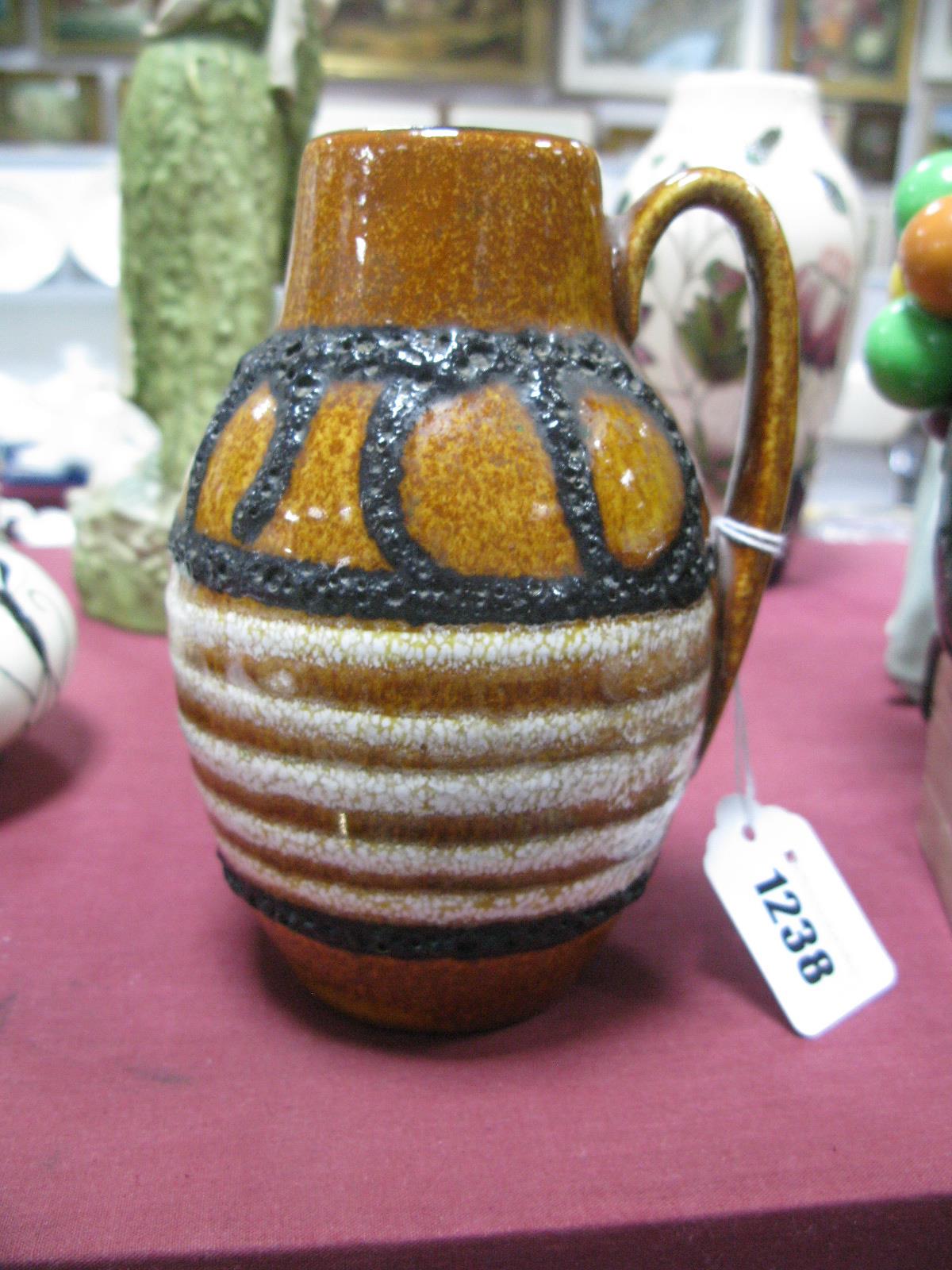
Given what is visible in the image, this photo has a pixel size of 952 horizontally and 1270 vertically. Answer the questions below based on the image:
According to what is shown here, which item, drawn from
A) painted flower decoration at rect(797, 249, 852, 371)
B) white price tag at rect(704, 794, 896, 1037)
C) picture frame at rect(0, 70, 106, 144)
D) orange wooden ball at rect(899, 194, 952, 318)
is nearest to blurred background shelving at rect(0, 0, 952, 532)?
picture frame at rect(0, 70, 106, 144)

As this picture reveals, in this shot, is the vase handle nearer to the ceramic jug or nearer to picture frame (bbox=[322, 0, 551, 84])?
the ceramic jug

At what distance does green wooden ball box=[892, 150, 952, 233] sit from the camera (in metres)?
0.84

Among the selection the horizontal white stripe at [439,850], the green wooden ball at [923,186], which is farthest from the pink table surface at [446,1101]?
the green wooden ball at [923,186]

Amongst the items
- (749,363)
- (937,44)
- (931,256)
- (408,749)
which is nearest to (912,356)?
(931,256)

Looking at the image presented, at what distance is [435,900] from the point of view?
587 mm

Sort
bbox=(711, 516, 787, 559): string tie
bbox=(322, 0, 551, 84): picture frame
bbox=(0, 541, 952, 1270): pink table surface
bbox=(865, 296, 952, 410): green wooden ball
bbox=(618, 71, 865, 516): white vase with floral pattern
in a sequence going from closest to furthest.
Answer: bbox=(0, 541, 952, 1270): pink table surface
bbox=(711, 516, 787, 559): string tie
bbox=(865, 296, 952, 410): green wooden ball
bbox=(618, 71, 865, 516): white vase with floral pattern
bbox=(322, 0, 551, 84): picture frame

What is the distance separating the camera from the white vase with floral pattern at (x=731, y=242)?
4.10ft

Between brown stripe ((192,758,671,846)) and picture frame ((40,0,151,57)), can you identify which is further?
picture frame ((40,0,151,57))

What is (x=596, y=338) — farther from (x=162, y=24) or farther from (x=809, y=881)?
(x=162, y=24)

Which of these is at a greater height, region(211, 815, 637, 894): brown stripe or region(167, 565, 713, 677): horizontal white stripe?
region(167, 565, 713, 677): horizontal white stripe

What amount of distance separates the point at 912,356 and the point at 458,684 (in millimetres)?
489

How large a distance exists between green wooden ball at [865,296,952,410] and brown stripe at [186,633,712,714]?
0.40 metres

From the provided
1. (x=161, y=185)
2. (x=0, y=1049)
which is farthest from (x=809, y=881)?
(x=161, y=185)

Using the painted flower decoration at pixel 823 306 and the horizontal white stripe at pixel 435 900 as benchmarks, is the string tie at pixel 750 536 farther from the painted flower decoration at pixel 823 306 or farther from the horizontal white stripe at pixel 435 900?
the painted flower decoration at pixel 823 306
